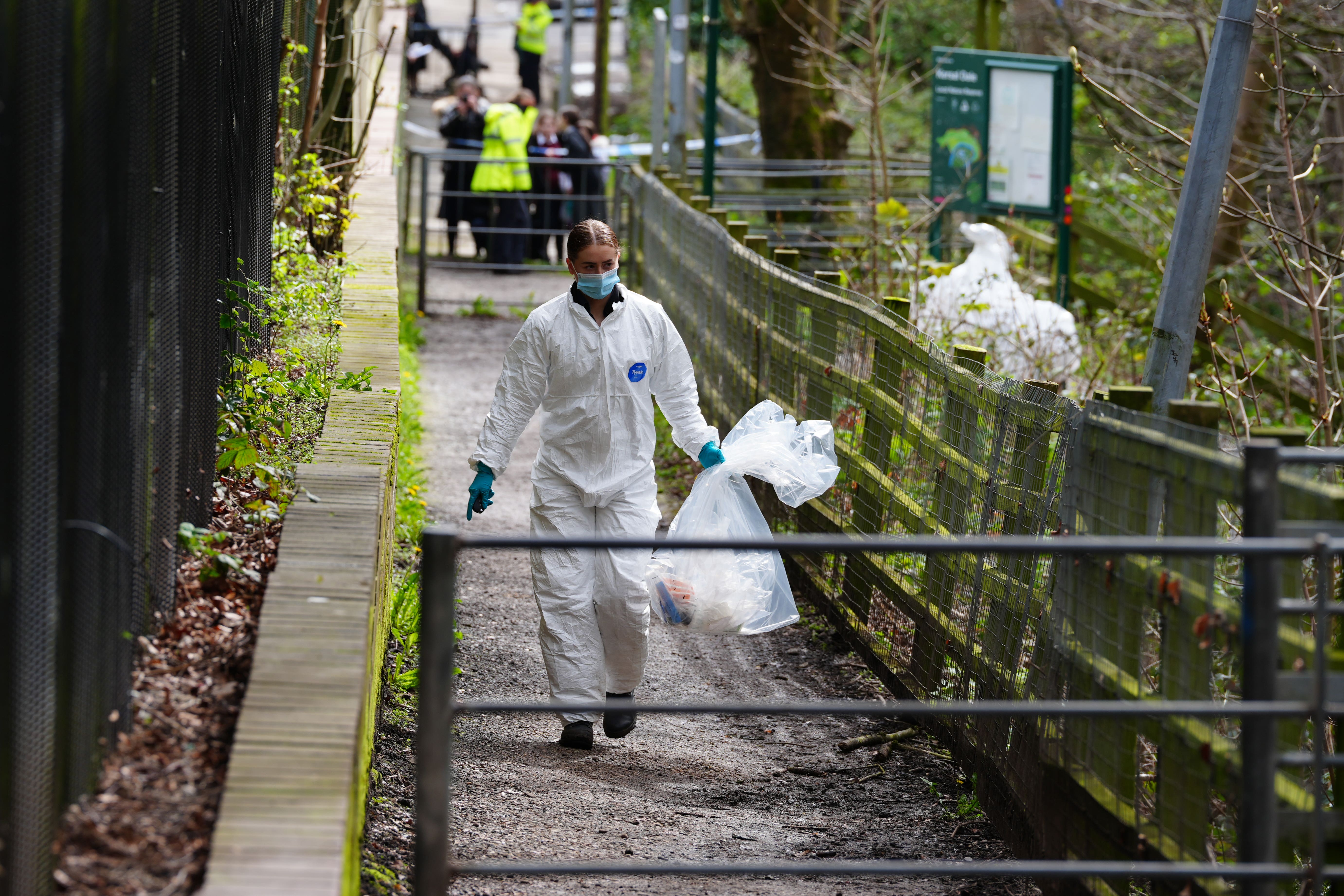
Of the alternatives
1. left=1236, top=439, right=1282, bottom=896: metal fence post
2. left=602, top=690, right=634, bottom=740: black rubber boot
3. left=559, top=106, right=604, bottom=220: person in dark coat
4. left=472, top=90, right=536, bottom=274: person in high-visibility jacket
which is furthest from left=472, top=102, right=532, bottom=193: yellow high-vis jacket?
left=1236, top=439, right=1282, bottom=896: metal fence post

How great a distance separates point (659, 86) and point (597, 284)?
425 inches

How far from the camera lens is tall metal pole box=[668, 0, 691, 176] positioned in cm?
1446

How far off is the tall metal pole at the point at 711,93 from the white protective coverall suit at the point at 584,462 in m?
8.94

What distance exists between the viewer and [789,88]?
1703cm

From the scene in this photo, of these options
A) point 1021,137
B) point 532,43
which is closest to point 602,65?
point 532,43

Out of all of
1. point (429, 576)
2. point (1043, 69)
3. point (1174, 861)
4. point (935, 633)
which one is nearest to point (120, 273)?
point (429, 576)

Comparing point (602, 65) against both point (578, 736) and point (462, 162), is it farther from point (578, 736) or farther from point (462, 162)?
point (578, 736)

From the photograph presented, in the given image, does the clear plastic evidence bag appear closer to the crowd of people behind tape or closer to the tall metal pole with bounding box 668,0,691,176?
the tall metal pole with bounding box 668,0,691,176

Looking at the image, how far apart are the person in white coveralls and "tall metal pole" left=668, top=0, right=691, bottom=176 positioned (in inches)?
364

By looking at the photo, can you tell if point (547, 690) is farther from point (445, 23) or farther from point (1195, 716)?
point (445, 23)

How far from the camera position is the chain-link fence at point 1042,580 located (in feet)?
11.1

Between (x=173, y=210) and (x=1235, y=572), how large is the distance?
457cm

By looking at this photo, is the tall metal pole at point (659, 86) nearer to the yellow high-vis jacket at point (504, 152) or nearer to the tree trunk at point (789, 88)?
the tree trunk at point (789, 88)

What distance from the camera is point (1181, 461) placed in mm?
3398
